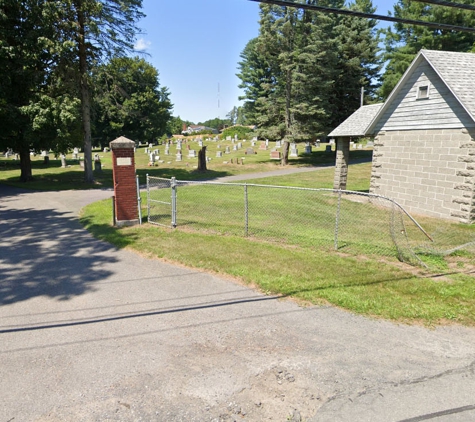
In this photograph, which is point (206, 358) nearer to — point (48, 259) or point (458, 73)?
point (48, 259)

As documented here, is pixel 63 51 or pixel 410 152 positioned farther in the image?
pixel 63 51

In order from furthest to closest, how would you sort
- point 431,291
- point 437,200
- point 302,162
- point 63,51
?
point 302,162 < point 63,51 < point 437,200 < point 431,291

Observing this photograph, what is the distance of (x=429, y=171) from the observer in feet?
42.9

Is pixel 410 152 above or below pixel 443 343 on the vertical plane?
above

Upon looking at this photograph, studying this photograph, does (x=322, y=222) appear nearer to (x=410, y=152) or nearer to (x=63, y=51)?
(x=410, y=152)

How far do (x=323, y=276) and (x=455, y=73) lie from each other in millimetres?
10289

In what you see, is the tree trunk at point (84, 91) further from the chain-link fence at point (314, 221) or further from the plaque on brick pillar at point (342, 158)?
the plaque on brick pillar at point (342, 158)

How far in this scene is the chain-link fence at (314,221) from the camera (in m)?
8.94

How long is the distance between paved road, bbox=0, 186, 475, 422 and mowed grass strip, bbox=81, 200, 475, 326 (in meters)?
0.41

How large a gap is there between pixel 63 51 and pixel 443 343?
21722 millimetres

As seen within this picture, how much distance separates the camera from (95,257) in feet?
26.9

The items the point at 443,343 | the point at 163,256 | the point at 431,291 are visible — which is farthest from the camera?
the point at 163,256

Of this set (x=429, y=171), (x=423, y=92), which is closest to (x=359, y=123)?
(x=423, y=92)

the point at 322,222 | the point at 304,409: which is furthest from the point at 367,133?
the point at 304,409
